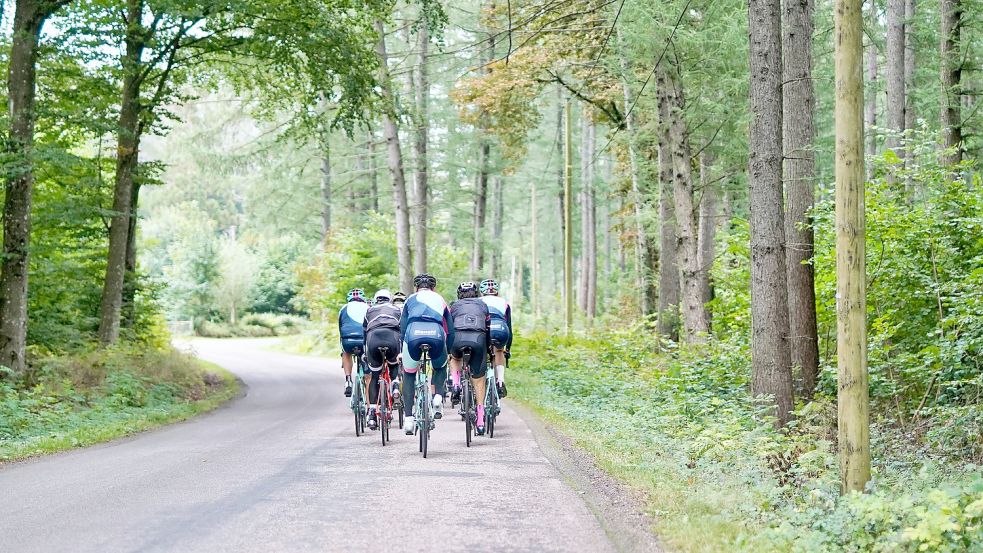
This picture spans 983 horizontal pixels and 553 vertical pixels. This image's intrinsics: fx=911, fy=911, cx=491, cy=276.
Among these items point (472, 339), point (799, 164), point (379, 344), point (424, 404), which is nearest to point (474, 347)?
point (472, 339)

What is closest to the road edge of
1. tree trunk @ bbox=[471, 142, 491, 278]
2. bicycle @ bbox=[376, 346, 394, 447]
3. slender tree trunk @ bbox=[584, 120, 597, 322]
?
bicycle @ bbox=[376, 346, 394, 447]

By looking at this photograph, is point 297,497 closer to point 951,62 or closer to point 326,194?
point 951,62

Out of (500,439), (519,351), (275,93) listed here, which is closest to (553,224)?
(519,351)

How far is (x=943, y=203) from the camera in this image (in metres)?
13.0

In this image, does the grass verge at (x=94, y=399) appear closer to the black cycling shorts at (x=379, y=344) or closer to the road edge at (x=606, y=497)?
the black cycling shorts at (x=379, y=344)

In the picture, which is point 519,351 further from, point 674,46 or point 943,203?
point 943,203

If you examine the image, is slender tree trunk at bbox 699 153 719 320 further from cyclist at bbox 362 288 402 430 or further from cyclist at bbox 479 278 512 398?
cyclist at bbox 362 288 402 430

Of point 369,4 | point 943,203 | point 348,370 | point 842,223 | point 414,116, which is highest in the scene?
point 369,4

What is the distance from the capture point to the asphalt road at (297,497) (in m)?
6.22

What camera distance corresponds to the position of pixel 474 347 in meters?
11.3

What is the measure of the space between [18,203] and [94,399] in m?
3.72

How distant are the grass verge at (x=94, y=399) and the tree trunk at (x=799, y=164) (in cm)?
981

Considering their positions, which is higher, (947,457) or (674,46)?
(674,46)

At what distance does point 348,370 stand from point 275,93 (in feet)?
40.0
